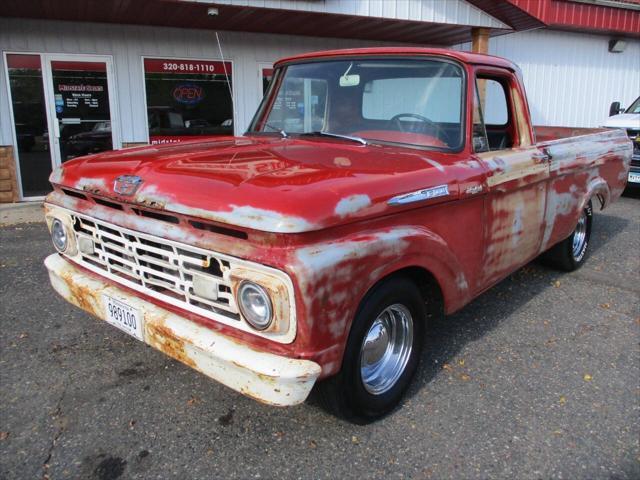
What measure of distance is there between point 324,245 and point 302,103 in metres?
1.90

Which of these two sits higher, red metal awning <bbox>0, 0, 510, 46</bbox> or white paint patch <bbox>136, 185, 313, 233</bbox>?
red metal awning <bbox>0, 0, 510, 46</bbox>

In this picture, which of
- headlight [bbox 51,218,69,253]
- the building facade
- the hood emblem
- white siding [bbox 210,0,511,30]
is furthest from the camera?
the building facade

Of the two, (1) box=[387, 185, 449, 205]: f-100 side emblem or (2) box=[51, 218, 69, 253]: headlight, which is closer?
(1) box=[387, 185, 449, 205]: f-100 side emblem

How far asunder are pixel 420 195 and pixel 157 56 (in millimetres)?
7799

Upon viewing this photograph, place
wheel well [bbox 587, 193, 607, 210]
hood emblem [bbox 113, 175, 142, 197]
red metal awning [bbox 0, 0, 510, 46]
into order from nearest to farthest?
hood emblem [bbox 113, 175, 142, 197]
wheel well [bbox 587, 193, 607, 210]
red metal awning [bbox 0, 0, 510, 46]

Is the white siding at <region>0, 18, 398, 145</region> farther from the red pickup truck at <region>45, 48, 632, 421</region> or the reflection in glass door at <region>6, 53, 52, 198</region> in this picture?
the red pickup truck at <region>45, 48, 632, 421</region>

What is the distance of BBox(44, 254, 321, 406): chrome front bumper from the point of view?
2.13 metres

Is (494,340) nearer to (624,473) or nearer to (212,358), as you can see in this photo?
(624,473)

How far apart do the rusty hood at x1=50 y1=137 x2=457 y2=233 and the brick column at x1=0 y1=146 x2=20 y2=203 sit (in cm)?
618

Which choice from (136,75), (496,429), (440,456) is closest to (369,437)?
(440,456)

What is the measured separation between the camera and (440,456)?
2539 mm

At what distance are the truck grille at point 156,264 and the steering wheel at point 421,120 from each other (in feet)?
5.18

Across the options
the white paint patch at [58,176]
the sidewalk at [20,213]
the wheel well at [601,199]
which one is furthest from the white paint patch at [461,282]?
the sidewalk at [20,213]

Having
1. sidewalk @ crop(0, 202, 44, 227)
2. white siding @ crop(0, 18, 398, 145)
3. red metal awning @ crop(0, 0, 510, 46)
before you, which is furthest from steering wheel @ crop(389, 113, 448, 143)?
white siding @ crop(0, 18, 398, 145)
